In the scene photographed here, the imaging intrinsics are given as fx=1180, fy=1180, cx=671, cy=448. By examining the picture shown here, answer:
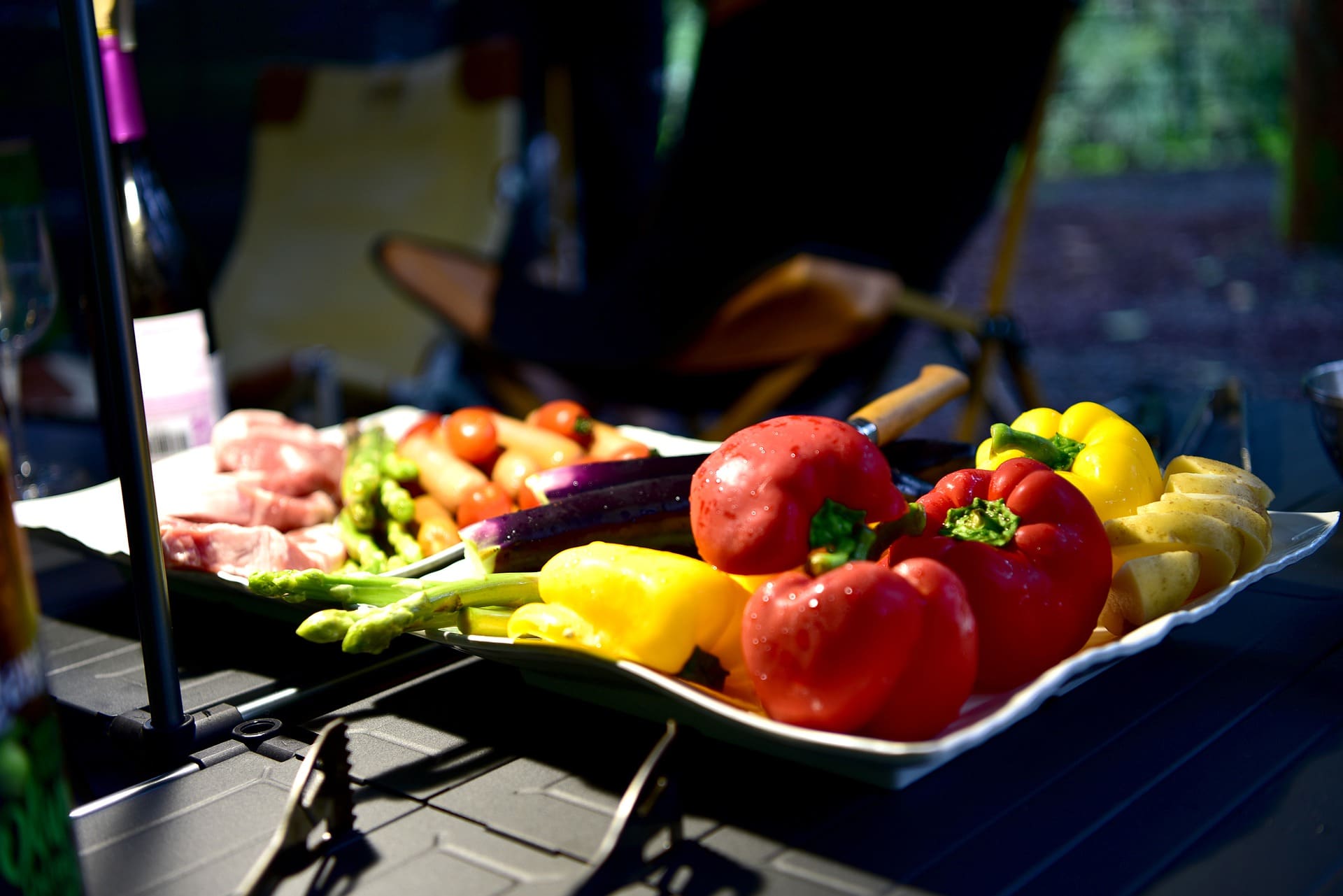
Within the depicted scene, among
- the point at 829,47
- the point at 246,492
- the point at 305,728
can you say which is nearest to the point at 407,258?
the point at 829,47

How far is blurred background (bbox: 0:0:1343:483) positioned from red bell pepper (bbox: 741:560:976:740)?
2.95 ft

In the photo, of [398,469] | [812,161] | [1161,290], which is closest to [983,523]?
[398,469]

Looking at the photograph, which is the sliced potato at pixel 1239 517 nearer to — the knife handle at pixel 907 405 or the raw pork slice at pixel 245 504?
the knife handle at pixel 907 405

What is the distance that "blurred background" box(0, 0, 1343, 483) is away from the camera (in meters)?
3.43

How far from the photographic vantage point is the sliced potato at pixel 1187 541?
69cm

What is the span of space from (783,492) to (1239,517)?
0.30 meters

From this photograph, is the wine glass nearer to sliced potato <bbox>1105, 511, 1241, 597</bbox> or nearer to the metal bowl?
sliced potato <bbox>1105, 511, 1241, 597</bbox>

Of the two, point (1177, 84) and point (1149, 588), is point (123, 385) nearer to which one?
point (1149, 588)

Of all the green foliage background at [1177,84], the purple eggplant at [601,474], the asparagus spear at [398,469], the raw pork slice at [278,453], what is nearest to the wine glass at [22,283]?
the raw pork slice at [278,453]

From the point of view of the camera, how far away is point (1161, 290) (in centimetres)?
A: 616

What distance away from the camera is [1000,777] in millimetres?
627

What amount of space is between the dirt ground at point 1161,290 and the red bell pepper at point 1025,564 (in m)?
3.31

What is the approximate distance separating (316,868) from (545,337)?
2119 mm

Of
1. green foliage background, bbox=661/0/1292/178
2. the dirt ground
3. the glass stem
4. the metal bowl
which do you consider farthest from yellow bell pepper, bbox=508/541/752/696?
green foliage background, bbox=661/0/1292/178
